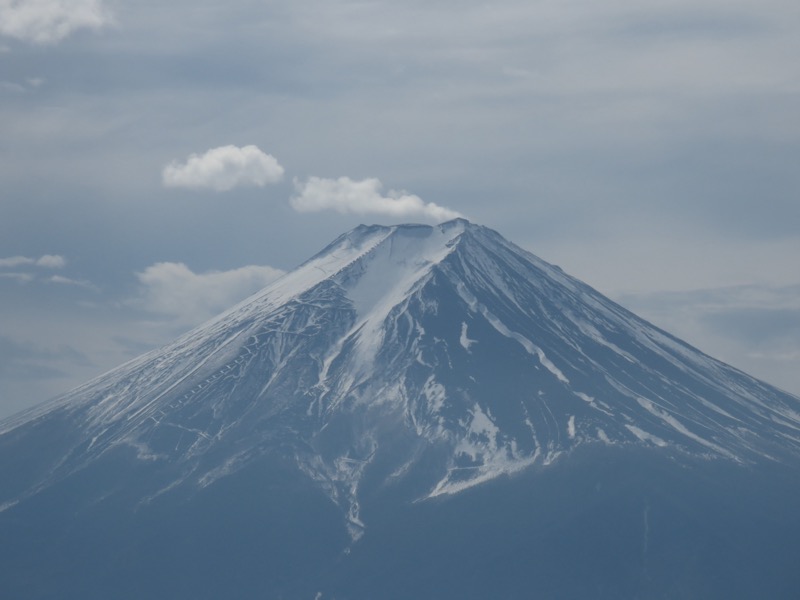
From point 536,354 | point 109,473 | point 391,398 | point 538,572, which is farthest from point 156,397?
point 538,572

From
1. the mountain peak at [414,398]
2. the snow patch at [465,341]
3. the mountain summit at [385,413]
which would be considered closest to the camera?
the mountain summit at [385,413]

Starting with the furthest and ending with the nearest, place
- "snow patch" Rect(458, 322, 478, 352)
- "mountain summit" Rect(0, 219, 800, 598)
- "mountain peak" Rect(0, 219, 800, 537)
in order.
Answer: "snow patch" Rect(458, 322, 478, 352) < "mountain peak" Rect(0, 219, 800, 537) < "mountain summit" Rect(0, 219, 800, 598)

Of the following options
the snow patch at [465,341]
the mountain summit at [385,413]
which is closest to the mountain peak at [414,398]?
the mountain summit at [385,413]

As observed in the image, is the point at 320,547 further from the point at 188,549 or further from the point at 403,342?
the point at 403,342

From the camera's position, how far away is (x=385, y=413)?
176 meters

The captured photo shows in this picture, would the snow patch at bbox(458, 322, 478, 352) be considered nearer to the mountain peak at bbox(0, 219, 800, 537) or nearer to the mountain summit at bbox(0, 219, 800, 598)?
the mountain summit at bbox(0, 219, 800, 598)

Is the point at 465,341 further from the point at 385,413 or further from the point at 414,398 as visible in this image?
the point at 385,413

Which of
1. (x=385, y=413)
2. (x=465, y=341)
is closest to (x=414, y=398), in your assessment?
(x=385, y=413)

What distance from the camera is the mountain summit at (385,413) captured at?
168 m

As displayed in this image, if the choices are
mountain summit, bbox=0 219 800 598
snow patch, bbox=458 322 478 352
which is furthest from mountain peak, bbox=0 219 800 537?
snow patch, bbox=458 322 478 352

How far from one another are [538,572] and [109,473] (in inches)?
1958

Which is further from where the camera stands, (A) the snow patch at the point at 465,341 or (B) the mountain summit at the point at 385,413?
(A) the snow patch at the point at 465,341

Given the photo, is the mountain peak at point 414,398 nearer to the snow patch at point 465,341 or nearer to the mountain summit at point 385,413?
the mountain summit at point 385,413

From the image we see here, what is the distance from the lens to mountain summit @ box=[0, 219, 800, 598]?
6619 inches
